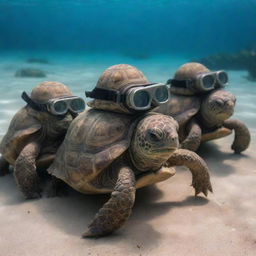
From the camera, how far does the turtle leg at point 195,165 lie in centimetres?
381

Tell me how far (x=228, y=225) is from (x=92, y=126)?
191 cm

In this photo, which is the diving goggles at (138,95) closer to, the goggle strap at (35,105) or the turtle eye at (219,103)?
the goggle strap at (35,105)

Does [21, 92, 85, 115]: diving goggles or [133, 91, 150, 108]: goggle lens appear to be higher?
[133, 91, 150, 108]: goggle lens

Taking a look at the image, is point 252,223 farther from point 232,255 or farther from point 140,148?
point 140,148

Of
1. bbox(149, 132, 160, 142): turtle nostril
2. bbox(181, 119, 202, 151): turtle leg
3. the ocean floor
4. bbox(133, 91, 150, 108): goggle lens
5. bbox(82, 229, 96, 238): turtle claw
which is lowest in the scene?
the ocean floor

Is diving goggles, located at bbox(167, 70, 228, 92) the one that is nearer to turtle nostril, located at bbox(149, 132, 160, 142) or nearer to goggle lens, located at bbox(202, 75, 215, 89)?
goggle lens, located at bbox(202, 75, 215, 89)

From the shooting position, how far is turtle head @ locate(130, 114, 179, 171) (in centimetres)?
307

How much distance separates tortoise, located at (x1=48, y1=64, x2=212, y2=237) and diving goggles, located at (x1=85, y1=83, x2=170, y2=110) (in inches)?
3.1

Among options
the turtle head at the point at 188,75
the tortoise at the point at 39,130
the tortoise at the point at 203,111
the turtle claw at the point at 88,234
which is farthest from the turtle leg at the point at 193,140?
the turtle claw at the point at 88,234

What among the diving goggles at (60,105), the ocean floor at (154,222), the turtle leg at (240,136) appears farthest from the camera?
the turtle leg at (240,136)

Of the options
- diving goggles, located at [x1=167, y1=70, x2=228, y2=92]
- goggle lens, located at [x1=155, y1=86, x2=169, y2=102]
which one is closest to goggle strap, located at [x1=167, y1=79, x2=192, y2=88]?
diving goggles, located at [x1=167, y1=70, x2=228, y2=92]

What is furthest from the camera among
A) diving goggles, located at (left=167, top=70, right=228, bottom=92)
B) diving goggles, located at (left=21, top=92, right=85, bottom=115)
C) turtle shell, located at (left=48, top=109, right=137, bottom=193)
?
diving goggles, located at (left=167, top=70, right=228, bottom=92)

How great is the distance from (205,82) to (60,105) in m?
2.66

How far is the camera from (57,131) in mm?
4754
